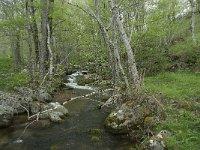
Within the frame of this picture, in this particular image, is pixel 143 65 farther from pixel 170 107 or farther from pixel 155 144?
pixel 155 144

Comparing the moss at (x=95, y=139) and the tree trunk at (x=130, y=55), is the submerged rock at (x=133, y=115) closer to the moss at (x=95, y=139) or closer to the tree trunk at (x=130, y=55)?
the tree trunk at (x=130, y=55)

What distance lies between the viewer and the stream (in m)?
9.12

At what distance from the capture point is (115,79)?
1350cm

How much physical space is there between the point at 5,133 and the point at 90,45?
878 cm

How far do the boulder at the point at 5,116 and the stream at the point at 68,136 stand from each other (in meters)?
0.25

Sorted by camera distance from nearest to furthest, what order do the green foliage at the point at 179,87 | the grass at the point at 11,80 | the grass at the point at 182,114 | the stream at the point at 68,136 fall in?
the grass at the point at 182,114 → the stream at the point at 68,136 → the green foliage at the point at 179,87 → the grass at the point at 11,80

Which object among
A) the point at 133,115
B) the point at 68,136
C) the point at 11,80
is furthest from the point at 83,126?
the point at 11,80

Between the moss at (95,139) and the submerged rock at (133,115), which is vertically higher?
the submerged rock at (133,115)

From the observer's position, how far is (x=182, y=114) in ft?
30.1

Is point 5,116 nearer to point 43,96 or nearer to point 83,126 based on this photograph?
point 83,126

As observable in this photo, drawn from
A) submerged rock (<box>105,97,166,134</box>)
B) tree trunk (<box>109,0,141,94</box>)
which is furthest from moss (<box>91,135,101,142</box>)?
tree trunk (<box>109,0,141,94</box>)

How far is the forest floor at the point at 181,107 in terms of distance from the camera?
766 cm

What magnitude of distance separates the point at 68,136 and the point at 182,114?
4127mm

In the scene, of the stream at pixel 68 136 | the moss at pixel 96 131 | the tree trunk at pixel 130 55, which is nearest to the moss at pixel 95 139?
the stream at pixel 68 136
